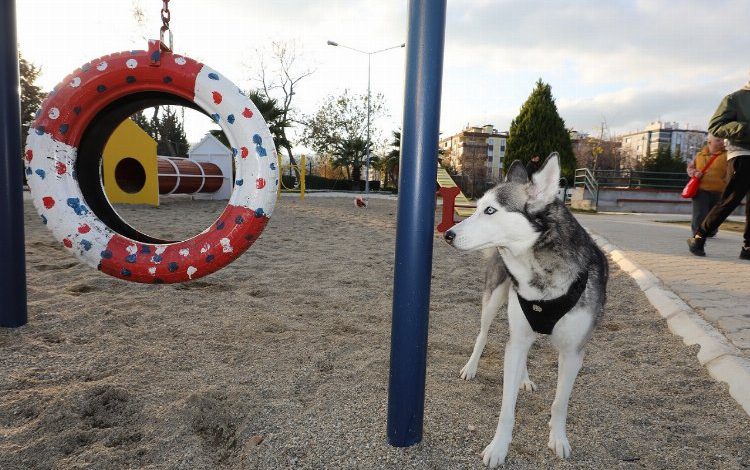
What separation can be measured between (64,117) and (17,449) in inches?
64.7

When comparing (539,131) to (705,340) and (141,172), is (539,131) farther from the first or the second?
(705,340)

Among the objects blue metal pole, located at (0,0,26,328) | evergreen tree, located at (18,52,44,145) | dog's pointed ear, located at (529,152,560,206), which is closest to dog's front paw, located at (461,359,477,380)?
dog's pointed ear, located at (529,152,560,206)

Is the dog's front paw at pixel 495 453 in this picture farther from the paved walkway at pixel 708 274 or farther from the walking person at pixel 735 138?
the walking person at pixel 735 138

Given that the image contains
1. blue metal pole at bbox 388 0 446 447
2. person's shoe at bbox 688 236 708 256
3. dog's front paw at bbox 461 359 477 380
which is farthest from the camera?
person's shoe at bbox 688 236 708 256

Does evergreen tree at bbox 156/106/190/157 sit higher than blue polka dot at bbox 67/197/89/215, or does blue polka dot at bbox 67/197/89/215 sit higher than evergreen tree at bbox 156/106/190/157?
evergreen tree at bbox 156/106/190/157

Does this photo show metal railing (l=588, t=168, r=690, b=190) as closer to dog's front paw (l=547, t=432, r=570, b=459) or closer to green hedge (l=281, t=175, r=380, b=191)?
green hedge (l=281, t=175, r=380, b=191)

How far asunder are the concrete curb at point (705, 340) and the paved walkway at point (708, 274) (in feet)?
0.25

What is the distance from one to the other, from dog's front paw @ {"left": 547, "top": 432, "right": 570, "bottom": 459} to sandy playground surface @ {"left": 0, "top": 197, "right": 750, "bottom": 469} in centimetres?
3

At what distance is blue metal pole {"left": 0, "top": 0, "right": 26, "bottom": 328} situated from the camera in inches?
117

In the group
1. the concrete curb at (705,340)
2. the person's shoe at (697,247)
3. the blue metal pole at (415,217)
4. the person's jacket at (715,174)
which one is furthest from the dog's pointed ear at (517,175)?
the person's jacket at (715,174)

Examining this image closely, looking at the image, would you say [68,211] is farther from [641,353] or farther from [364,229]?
[364,229]

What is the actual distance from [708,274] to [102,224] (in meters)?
5.69

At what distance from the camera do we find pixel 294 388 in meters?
2.46

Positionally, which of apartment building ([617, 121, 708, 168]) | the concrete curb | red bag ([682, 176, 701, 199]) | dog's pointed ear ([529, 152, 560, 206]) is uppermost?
apartment building ([617, 121, 708, 168])
